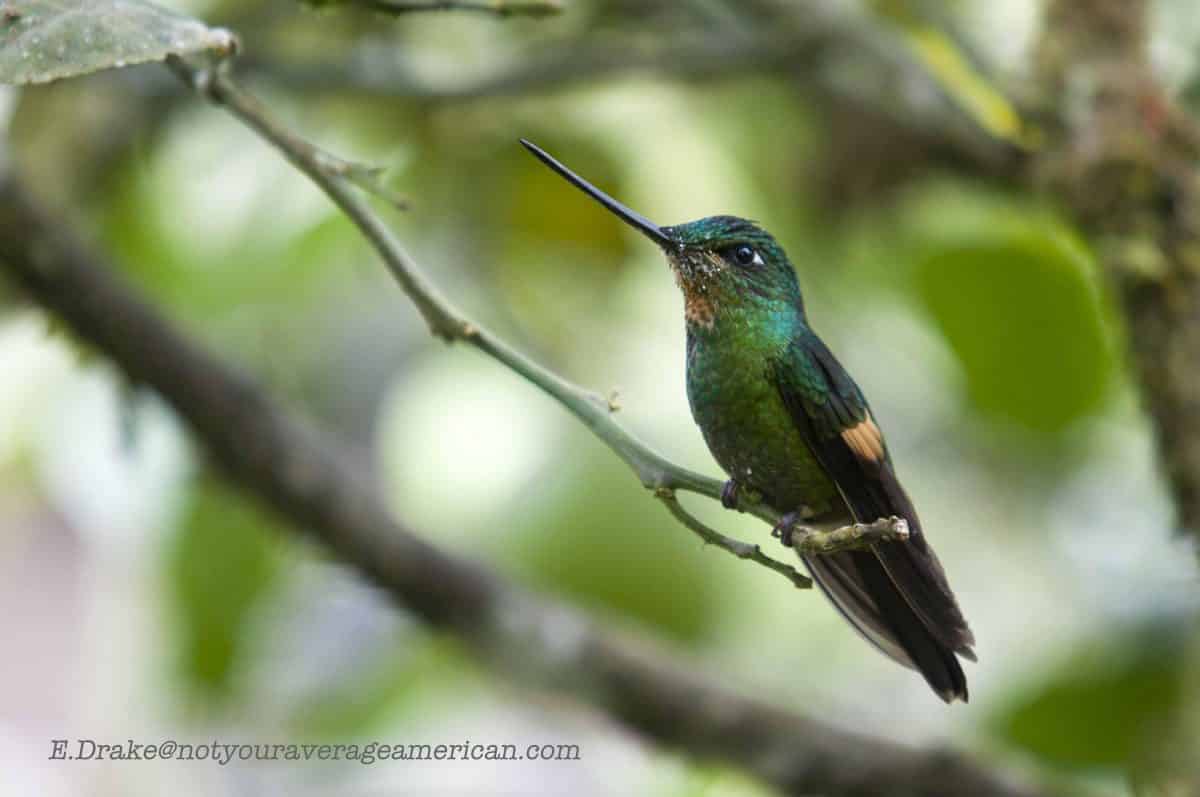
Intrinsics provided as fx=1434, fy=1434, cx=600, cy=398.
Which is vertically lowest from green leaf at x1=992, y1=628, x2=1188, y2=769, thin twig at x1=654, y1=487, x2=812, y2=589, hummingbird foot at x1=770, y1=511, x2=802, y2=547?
thin twig at x1=654, y1=487, x2=812, y2=589

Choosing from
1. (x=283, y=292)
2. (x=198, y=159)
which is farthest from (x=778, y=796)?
(x=198, y=159)

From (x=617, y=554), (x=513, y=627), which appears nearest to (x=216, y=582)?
(x=513, y=627)

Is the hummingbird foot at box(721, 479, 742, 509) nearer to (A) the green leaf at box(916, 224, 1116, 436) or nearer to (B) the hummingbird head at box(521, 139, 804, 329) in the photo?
(B) the hummingbird head at box(521, 139, 804, 329)

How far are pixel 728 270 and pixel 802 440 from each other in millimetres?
259

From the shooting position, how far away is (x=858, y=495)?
4.84ft

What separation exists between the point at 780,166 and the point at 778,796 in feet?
5.58

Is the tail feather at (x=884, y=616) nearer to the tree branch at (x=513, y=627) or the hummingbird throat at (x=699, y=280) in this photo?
the hummingbird throat at (x=699, y=280)

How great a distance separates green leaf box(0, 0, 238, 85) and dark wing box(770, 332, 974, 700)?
27.5 inches

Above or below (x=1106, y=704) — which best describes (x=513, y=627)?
above

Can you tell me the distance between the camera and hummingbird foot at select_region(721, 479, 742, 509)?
1.24 m

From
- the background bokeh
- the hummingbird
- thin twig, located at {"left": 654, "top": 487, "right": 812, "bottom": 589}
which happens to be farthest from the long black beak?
the background bokeh

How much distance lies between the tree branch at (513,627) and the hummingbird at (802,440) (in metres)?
0.95

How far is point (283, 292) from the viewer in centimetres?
300

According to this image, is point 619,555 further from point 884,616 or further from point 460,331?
point 460,331
